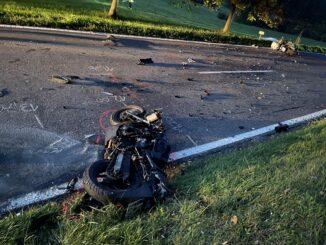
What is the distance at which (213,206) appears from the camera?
467 cm

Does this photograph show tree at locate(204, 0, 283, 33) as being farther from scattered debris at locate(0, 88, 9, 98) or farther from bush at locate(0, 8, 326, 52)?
scattered debris at locate(0, 88, 9, 98)

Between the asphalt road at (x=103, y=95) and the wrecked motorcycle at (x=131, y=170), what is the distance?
669 millimetres

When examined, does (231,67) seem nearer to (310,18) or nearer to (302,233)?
(302,233)

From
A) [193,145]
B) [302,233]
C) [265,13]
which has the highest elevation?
[265,13]

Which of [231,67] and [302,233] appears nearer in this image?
[302,233]

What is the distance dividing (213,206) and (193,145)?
7.27 feet

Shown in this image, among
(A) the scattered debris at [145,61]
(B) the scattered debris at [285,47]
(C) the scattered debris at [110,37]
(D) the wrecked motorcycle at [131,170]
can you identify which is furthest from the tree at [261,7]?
(D) the wrecked motorcycle at [131,170]

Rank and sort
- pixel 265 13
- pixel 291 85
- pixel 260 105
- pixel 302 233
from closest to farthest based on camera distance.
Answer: pixel 302 233, pixel 260 105, pixel 291 85, pixel 265 13

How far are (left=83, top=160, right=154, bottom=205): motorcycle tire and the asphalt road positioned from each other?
771 mm

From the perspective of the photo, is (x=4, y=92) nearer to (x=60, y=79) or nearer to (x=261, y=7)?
(x=60, y=79)

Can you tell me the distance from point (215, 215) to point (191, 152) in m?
2.08

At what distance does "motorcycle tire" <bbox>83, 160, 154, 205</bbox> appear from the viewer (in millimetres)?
4484

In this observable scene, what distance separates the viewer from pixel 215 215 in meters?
4.53

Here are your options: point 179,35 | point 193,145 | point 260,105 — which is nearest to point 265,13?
point 179,35
